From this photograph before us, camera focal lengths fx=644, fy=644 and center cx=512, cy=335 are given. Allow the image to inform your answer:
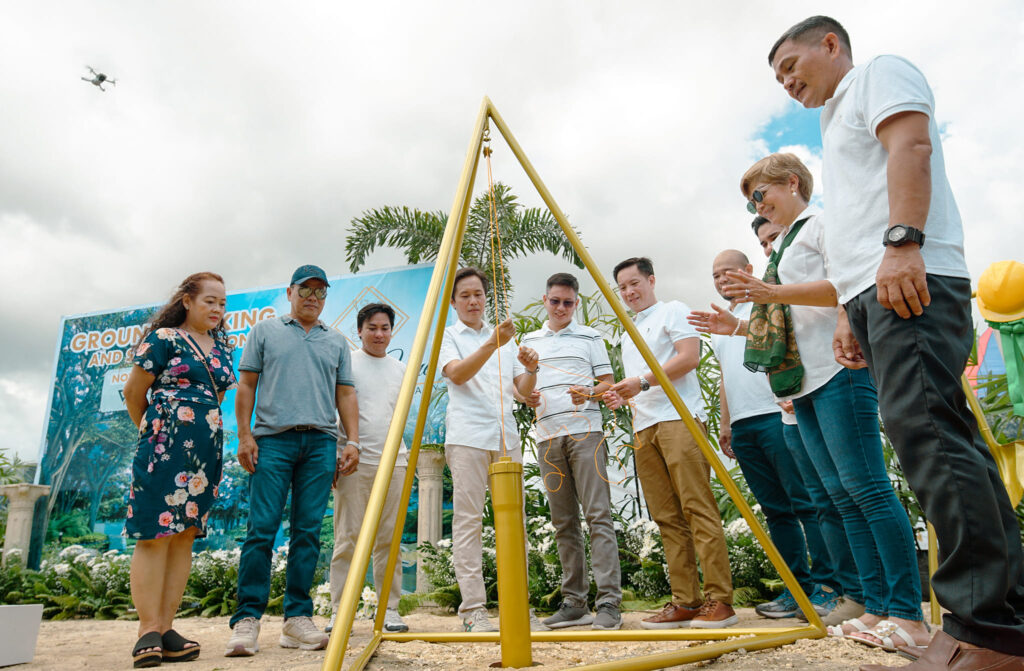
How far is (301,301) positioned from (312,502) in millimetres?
974

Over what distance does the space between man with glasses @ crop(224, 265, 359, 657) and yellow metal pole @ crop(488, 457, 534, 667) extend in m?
1.55

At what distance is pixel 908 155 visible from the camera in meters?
1.46

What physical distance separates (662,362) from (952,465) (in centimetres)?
196

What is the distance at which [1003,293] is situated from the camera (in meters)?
2.24

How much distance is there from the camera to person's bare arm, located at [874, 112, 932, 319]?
1.41 meters

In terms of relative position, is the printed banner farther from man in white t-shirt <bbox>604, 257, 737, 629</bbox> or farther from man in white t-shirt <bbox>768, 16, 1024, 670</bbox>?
man in white t-shirt <bbox>768, 16, 1024, 670</bbox>

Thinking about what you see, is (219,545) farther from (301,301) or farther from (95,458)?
(301,301)

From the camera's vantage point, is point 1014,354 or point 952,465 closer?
point 952,465

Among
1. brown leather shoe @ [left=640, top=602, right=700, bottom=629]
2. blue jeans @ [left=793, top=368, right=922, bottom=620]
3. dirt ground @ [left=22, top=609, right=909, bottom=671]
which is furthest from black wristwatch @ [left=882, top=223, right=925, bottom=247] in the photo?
brown leather shoe @ [left=640, top=602, right=700, bottom=629]

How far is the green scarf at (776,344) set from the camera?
223 centimetres

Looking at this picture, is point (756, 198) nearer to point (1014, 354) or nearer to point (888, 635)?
point (1014, 354)

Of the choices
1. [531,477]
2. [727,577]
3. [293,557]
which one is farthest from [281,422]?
[531,477]

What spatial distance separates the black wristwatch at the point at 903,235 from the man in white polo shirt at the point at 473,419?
5.21ft

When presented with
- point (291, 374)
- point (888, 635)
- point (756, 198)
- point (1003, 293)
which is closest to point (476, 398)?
point (291, 374)
